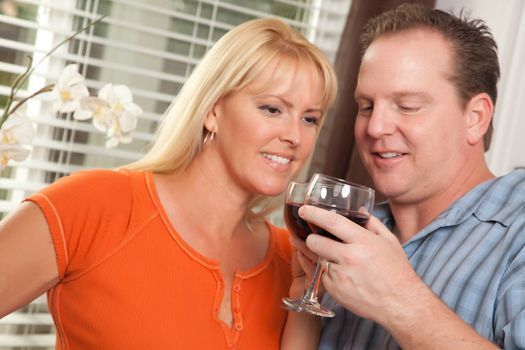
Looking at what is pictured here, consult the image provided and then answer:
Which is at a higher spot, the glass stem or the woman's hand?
the woman's hand

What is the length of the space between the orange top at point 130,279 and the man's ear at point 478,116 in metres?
0.71

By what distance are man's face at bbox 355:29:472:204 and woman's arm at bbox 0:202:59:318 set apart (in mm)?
833

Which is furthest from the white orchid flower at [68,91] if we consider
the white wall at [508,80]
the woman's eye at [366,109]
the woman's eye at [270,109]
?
the white wall at [508,80]

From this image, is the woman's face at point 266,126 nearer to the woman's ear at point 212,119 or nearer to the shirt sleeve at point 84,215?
the woman's ear at point 212,119

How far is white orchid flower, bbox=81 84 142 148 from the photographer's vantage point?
191cm

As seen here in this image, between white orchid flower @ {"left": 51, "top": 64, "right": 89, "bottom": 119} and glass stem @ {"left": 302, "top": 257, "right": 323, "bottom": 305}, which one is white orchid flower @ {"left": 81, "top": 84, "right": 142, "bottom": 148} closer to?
white orchid flower @ {"left": 51, "top": 64, "right": 89, "bottom": 119}

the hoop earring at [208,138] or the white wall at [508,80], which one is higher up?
the white wall at [508,80]

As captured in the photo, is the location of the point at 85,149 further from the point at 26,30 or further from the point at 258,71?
the point at 258,71

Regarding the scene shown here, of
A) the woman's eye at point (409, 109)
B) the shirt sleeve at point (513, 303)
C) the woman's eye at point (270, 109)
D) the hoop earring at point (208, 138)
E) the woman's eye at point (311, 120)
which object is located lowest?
the shirt sleeve at point (513, 303)

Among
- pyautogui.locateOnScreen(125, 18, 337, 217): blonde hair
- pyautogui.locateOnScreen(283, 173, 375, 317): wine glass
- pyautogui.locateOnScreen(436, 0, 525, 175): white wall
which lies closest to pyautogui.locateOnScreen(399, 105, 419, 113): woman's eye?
pyautogui.locateOnScreen(125, 18, 337, 217): blonde hair

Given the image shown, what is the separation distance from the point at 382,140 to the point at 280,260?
1.68 ft

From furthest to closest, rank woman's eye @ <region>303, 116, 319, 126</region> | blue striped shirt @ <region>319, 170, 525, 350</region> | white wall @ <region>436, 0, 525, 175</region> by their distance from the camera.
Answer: white wall @ <region>436, 0, 525, 175</region> < woman's eye @ <region>303, 116, 319, 126</region> < blue striped shirt @ <region>319, 170, 525, 350</region>

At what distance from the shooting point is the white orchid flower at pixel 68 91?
1850mm

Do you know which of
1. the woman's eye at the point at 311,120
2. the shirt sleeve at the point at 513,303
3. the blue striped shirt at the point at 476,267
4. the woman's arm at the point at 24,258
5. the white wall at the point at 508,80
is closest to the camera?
the shirt sleeve at the point at 513,303
